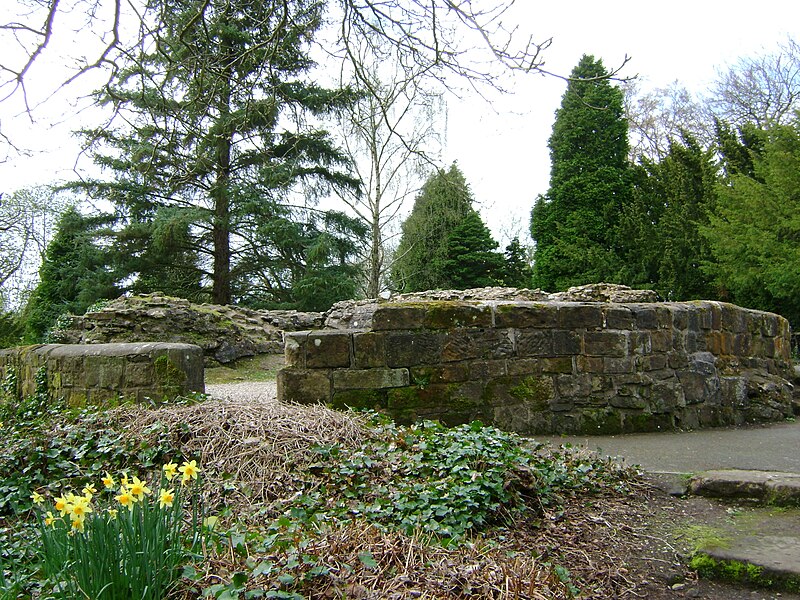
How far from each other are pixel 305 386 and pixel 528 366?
1827 millimetres

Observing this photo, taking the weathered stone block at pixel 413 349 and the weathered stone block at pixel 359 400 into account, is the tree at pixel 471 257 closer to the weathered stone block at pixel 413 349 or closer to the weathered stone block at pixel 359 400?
the weathered stone block at pixel 413 349

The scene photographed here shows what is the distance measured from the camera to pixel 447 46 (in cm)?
417

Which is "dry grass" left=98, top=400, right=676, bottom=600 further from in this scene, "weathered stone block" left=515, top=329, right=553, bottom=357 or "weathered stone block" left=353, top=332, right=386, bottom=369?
"weathered stone block" left=515, top=329, right=553, bottom=357

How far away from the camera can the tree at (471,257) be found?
2369cm

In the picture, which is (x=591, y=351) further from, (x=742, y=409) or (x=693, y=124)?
(x=693, y=124)

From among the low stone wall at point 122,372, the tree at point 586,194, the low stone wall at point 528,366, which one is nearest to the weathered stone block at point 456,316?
the low stone wall at point 528,366

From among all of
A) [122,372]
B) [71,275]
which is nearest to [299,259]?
[71,275]

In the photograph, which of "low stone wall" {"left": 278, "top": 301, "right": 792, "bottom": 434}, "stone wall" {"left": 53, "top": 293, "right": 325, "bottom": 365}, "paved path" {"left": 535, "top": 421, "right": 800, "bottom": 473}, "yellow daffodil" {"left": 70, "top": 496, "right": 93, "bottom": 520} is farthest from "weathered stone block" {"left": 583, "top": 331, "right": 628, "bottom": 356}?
"stone wall" {"left": 53, "top": 293, "right": 325, "bottom": 365}

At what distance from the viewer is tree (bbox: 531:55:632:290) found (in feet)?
65.3

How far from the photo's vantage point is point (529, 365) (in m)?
5.03

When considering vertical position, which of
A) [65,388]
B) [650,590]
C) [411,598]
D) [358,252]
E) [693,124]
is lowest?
[650,590]

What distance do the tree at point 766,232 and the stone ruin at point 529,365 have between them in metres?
10.5

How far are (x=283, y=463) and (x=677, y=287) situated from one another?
58.0ft

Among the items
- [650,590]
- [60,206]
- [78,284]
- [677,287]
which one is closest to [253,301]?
[78,284]
